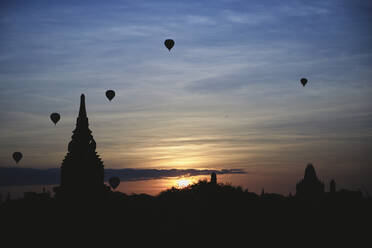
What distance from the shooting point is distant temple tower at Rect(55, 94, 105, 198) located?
4242 inches

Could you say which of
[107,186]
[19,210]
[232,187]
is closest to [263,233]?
[232,187]

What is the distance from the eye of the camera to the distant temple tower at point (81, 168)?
10775 cm

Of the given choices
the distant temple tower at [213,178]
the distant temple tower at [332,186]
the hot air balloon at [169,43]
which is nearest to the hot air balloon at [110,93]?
the hot air balloon at [169,43]

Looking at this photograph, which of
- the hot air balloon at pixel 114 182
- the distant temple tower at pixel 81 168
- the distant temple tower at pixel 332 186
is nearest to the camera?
the distant temple tower at pixel 81 168

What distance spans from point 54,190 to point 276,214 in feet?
171

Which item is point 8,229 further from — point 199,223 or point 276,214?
point 276,214

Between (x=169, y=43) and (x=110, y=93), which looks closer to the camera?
(x=169, y=43)

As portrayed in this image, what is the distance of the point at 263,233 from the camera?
224ft

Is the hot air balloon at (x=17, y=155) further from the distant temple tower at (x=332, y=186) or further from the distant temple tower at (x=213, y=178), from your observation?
the distant temple tower at (x=332, y=186)

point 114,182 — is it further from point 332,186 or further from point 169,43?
point 332,186

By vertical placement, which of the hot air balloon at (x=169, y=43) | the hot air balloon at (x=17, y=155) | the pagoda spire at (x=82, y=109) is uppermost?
the hot air balloon at (x=169, y=43)

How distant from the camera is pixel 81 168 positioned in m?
109

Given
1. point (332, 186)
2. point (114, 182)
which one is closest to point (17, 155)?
point (114, 182)

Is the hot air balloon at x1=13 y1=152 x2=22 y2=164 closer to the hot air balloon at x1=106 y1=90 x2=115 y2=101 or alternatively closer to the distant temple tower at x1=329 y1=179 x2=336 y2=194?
the hot air balloon at x1=106 y1=90 x2=115 y2=101
